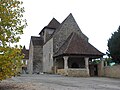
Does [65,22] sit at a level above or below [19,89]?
above

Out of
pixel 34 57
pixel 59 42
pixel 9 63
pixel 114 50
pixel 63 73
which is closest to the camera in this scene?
pixel 9 63

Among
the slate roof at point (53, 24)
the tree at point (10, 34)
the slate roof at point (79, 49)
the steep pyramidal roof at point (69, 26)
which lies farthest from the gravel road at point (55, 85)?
the slate roof at point (53, 24)

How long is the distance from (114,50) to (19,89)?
89.1 feet

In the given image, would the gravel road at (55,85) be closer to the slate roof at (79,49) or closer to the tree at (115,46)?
the slate roof at (79,49)

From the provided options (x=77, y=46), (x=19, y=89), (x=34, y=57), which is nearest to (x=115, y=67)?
(x=77, y=46)

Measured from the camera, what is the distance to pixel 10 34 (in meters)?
12.6

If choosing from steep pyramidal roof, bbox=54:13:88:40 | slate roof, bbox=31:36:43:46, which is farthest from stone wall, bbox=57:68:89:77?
slate roof, bbox=31:36:43:46

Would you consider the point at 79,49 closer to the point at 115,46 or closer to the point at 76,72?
the point at 76,72

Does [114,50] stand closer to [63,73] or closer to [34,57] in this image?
[63,73]

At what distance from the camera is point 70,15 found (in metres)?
41.7

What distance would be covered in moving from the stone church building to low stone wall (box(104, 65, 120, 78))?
8.34 ft

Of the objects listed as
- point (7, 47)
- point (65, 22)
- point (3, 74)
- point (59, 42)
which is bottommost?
point (3, 74)

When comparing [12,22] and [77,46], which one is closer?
[12,22]

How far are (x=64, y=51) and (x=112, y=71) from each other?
7.46 meters
